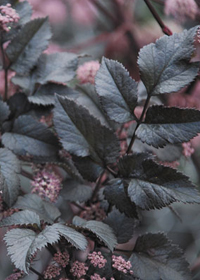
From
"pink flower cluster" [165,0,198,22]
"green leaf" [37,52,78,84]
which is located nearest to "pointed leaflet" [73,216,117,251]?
"green leaf" [37,52,78,84]

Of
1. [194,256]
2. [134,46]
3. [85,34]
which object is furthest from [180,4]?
[85,34]

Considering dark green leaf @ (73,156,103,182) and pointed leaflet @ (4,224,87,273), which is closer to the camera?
pointed leaflet @ (4,224,87,273)

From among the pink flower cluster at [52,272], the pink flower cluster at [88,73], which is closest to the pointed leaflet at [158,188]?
the pink flower cluster at [52,272]

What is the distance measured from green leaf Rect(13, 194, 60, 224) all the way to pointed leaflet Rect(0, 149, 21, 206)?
0.05 ft

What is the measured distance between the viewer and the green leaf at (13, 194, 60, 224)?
0.51m

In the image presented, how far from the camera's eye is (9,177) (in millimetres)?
509

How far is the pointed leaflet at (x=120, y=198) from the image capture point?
51cm

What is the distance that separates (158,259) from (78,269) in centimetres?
13

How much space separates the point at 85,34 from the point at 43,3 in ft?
1.04

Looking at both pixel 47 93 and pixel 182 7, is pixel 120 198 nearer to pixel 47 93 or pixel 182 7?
pixel 47 93

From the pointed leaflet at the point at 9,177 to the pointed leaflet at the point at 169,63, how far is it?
21cm

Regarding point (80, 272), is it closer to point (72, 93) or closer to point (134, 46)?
point (72, 93)

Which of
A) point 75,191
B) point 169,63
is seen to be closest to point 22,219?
point 75,191

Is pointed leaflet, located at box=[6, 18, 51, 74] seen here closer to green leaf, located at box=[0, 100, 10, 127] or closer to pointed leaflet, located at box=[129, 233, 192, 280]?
green leaf, located at box=[0, 100, 10, 127]
